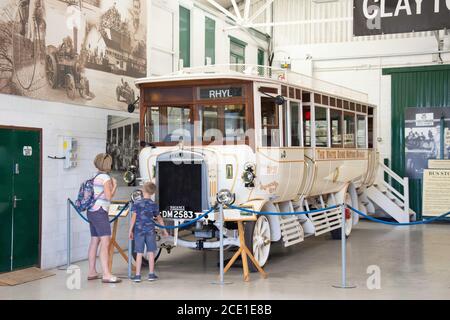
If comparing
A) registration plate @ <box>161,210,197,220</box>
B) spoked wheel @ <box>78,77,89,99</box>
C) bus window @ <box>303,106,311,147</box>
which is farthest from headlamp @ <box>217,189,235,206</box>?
spoked wheel @ <box>78,77,89,99</box>

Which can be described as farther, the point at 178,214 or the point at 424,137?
the point at 424,137

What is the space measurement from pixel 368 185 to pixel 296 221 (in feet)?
16.3

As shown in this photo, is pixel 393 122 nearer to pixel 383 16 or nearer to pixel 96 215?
pixel 383 16

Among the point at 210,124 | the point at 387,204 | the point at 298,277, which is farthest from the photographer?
the point at 387,204

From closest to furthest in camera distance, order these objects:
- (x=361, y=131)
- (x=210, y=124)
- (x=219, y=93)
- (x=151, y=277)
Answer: (x=151, y=277) < (x=219, y=93) < (x=210, y=124) < (x=361, y=131)

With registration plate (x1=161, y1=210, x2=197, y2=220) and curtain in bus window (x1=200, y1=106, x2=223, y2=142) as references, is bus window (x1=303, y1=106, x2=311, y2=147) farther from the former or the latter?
registration plate (x1=161, y1=210, x2=197, y2=220)

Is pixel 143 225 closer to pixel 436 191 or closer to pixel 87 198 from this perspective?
pixel 87 198

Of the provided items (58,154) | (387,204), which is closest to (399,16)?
(58,154)

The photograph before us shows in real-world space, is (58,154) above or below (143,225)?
above

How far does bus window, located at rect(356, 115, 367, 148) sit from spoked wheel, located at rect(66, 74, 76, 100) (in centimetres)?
639

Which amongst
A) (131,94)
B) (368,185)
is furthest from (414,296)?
(368,185)

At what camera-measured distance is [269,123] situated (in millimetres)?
9508

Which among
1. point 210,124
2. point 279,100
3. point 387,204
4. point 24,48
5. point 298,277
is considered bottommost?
point 298,277

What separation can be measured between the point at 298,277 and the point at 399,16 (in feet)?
12.6
